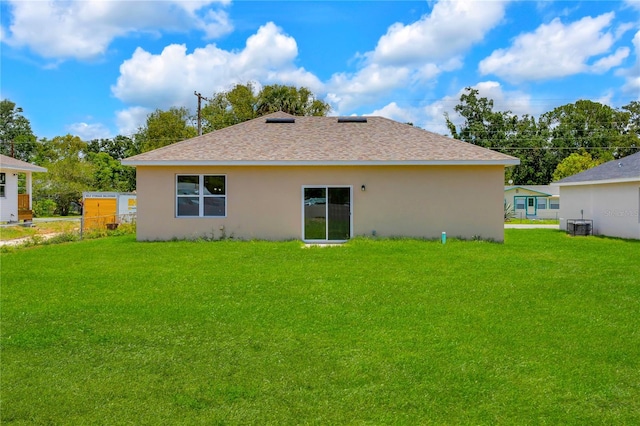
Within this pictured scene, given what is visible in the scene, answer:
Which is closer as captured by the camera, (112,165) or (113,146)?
(112,165)

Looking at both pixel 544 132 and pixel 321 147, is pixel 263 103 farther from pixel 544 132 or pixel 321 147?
pixel 544 132

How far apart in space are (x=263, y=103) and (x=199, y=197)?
2650 centimetres

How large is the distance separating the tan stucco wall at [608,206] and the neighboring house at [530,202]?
15.5 m

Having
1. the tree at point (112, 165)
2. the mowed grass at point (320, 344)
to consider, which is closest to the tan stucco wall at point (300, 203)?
the mowed grass at point (320, 344)

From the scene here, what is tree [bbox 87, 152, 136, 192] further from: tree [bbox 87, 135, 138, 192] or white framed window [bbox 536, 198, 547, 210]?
white framed window [bbox 536, 198, 547, 210]

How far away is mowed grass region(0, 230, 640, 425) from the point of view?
3748mm

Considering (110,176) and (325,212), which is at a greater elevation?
(110,176)

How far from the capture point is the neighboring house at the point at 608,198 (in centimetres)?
1750

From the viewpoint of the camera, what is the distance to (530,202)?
3766cm

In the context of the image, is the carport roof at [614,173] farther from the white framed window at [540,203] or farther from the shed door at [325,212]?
the white framed window at [540,203]

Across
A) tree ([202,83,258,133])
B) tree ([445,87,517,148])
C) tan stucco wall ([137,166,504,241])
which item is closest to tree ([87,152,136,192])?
tree ([202,83,258,133])

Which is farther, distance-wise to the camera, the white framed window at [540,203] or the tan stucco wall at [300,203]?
the white framed window at [540,203]

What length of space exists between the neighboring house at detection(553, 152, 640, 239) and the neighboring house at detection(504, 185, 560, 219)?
1522cm

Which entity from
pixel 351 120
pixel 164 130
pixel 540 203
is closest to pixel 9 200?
pixel 164 130
